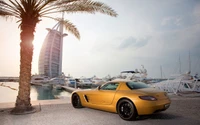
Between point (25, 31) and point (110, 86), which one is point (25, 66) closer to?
point (25, 31)

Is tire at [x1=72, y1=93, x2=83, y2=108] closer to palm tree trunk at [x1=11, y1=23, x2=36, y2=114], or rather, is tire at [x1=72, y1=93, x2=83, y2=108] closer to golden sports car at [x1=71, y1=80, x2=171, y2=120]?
golden sports car at [x1=71, y1=80, x2=171, y2=120]

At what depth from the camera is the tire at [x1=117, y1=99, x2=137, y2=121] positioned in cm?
495

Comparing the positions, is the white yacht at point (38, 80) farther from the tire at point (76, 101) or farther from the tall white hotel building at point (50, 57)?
the tire at point (76, 101)

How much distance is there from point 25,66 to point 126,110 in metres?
4.88

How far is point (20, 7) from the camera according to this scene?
285 inches

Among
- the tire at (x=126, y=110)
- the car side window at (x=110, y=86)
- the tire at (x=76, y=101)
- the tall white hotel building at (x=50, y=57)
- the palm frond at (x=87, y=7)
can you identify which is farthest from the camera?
the tall white hotel building at (x=50, y=57)

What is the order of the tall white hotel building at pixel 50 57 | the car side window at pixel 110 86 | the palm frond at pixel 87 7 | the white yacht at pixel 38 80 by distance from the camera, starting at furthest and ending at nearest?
the tall white hotel building at pixel 50 57
the white yacht at pixel 38 80
the palm frond at pixel 87 7
the car side window at pixel 110 86

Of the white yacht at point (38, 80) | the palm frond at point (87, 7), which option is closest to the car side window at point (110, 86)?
the palm frond at point (87, 7)

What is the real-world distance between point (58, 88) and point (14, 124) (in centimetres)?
3081

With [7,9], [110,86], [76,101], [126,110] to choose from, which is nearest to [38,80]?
[7,9]

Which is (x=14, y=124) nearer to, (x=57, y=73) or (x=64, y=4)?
(x=64, y=4)

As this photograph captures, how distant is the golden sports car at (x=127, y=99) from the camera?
4.82 meters

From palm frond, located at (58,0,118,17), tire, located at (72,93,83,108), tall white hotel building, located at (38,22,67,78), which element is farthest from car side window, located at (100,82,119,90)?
tall white hotel building, located at (38,22,67,78)

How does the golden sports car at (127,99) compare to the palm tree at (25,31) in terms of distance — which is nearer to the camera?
the golden sports car at (127,99)
